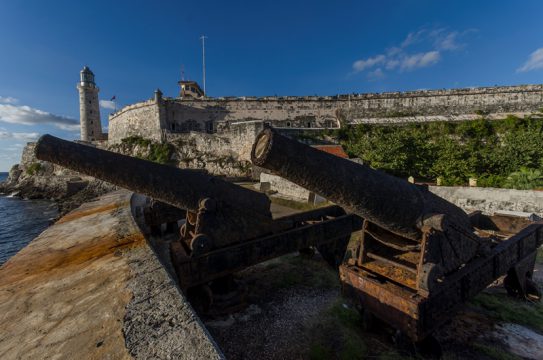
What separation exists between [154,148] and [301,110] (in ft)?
57.5

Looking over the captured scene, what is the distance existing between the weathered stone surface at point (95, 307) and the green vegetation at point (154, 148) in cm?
2424

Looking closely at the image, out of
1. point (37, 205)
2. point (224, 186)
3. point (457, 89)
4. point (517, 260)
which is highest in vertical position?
point (457, 89)

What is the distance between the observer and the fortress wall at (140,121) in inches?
1133

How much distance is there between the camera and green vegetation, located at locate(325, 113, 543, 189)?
14297 millimetres

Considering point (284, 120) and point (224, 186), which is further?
point (284, 120)

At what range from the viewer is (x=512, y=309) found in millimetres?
3750

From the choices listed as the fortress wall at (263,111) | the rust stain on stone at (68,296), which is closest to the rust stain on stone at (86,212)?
the rust stain on stone at (68,296)

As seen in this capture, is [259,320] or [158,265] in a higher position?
[158,265]

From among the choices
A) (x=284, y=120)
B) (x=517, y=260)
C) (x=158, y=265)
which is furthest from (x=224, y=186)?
(x=284, y=120)

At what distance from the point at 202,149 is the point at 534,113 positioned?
30210mm

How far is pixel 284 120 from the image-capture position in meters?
28.8

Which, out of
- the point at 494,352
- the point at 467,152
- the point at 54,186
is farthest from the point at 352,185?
the point at 54,186

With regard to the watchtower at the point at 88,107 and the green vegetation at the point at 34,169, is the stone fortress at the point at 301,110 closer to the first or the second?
the watchtower at the point at 88,107

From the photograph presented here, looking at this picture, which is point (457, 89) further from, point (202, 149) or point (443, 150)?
point (202, 149)
